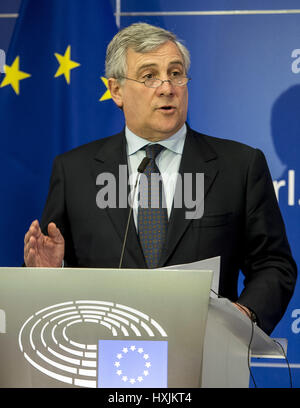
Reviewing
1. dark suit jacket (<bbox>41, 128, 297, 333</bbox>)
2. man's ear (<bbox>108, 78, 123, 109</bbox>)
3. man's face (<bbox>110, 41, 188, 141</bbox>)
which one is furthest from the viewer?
man's ear (<bbox>108, 78, 123, 109</bbox>)

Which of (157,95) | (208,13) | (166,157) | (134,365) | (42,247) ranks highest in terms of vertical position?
(208,13)

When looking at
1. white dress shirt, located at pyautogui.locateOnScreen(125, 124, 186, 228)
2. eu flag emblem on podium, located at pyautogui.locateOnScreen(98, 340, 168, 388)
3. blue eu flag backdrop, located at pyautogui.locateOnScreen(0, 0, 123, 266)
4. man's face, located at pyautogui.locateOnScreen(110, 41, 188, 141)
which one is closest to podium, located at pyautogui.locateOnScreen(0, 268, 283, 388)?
eu flag emblem on podium, located at pyautogui.locateOnScreen(98, 340, 168, 388)

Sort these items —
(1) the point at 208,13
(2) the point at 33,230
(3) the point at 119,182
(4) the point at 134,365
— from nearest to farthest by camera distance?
(4) the point at 134,365 < (2) the point at 33,230 < (3) the point at 119,182 < (1) the point at 208,13

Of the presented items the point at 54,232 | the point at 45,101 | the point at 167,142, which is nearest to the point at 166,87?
the point at 167,142

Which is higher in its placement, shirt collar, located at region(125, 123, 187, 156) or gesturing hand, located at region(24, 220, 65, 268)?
shirt collar, located at region(125, 123, 187, 156)

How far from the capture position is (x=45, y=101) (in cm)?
317

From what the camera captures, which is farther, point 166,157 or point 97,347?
point 166,157

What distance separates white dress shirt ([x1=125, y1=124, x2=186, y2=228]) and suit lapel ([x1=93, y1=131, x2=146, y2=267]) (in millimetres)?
31

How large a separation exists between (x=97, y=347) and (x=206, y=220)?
1.01m

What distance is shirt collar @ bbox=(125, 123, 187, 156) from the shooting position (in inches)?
95.1

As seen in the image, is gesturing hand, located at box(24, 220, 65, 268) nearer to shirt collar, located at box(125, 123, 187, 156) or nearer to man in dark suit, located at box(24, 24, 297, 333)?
man in dark suit, located at box(24, 24, 297, 333)

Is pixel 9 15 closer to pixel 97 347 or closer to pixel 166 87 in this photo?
pixel 166 87
